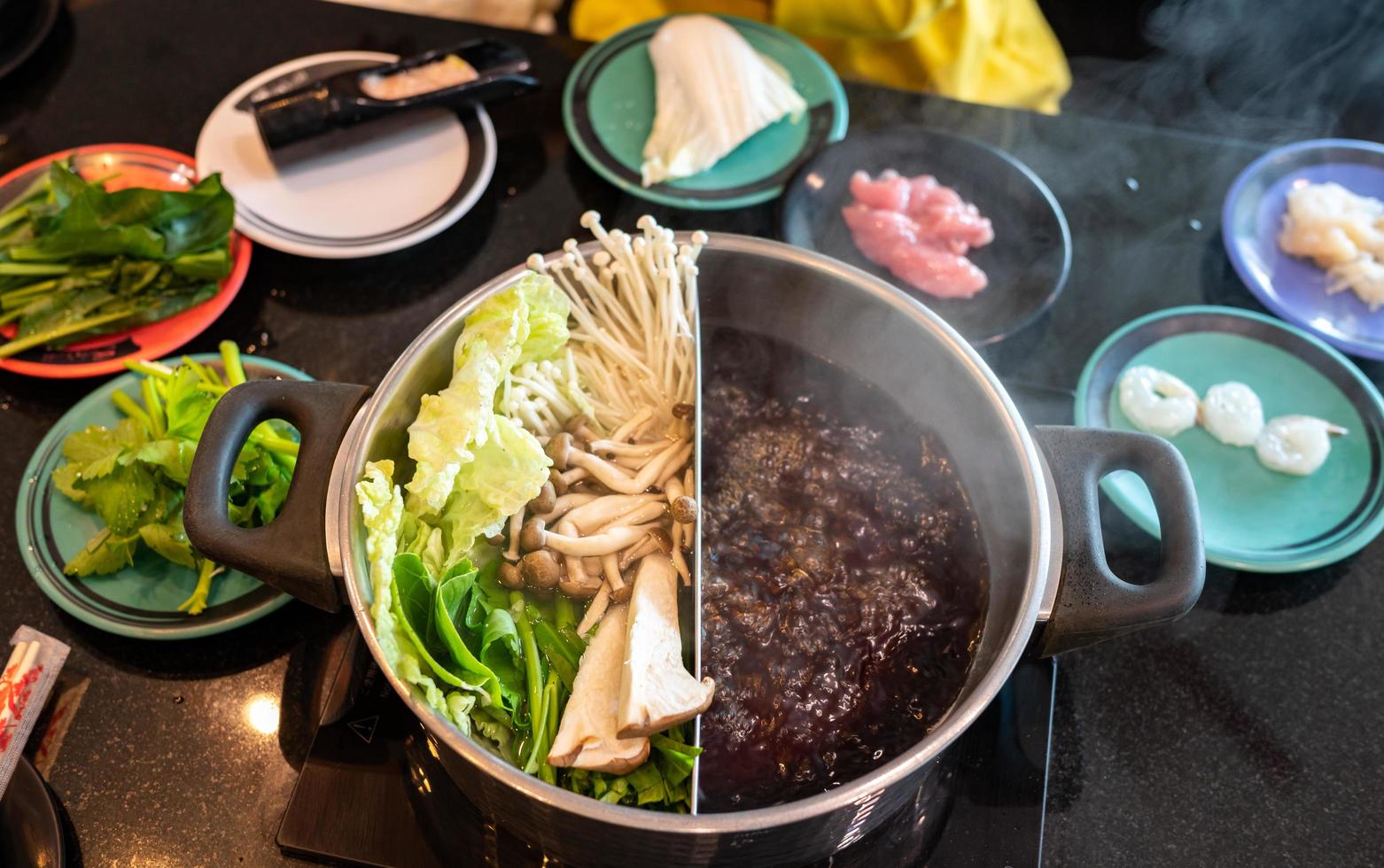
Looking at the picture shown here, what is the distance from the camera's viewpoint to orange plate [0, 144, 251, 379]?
206 cm

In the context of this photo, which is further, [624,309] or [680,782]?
[624,309]

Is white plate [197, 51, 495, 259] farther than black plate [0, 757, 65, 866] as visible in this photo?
Yes

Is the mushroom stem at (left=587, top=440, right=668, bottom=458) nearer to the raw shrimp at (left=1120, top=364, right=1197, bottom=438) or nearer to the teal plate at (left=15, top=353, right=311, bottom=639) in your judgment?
the teal plate at (left=15, top=353, right=311, bottom=639)

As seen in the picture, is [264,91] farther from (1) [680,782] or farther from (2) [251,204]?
(1) [680,782]

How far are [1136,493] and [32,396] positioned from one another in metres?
2.44

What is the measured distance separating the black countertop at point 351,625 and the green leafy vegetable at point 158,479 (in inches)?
6.8

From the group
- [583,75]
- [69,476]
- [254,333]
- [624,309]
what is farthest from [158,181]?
[624,309]

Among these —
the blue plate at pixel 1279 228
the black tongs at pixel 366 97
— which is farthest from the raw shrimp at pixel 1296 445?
the black tongs at pixel 366 97

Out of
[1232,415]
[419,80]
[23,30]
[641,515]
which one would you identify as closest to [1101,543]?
[641,515]

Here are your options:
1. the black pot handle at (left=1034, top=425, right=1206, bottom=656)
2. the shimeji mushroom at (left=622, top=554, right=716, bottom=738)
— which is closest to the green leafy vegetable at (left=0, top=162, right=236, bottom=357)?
the shimeji mushroom at (left=622, top=554, right=716, bottom=738)

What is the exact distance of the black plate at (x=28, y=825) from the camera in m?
1.47

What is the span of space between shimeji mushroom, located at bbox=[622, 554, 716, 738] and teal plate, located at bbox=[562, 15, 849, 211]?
1220 millimetres

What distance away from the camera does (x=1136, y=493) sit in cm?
194

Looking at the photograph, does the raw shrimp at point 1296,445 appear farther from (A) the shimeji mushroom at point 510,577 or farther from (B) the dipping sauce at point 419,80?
(B) the dipping sauce at point 419,80
